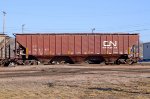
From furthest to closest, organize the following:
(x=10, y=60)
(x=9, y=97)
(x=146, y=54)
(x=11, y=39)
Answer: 1. (x=146, y=54)
2. (x=11, y=39)
3. (x=10, y=60)
4. (x=9, y=97)

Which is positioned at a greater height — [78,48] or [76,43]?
[76,43]

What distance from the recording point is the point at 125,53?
53031 mm

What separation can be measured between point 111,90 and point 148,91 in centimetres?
165

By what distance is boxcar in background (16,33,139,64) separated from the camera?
51.5 meters

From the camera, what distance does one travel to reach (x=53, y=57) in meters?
52.2

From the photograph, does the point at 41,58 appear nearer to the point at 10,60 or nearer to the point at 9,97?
the point at 10,60

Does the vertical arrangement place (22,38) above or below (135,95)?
above

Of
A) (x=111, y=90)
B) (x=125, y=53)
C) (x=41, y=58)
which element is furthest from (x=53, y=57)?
(x=111, y=90)

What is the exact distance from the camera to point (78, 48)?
52.3 metres

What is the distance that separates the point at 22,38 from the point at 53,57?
4.87 m

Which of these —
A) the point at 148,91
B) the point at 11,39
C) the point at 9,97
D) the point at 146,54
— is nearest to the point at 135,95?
the point at 148,91

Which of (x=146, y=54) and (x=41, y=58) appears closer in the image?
(x=41, y=58)

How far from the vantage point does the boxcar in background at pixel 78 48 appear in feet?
169

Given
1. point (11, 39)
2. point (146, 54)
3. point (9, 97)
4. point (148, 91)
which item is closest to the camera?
point (9, 97)
